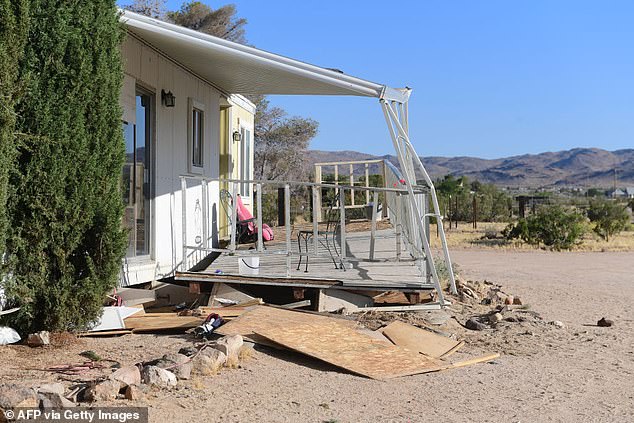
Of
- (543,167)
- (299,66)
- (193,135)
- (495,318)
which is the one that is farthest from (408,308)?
(543,167)

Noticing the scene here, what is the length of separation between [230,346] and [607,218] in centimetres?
2118

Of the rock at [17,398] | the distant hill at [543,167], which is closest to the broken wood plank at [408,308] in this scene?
the rock at [17,398]

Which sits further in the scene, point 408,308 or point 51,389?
point 408,308

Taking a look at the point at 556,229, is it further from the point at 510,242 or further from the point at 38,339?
the point at 38,339

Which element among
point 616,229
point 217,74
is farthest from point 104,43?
point 616,229

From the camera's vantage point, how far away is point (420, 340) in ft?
21.7

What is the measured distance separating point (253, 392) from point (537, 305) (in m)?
6.17

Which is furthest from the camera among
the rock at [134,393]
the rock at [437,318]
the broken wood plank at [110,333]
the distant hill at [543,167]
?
the distant hill at [543,167]

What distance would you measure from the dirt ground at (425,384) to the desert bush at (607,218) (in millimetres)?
16716

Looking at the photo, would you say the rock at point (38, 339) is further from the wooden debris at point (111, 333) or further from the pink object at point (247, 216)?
the pink object at point (247, 216)

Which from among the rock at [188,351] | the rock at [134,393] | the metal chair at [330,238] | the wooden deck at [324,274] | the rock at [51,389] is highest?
the metal chair at [330,238]

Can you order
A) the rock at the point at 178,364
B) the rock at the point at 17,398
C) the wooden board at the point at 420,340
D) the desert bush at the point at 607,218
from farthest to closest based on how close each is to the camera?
1. the desert bush at the point at 607,218
2. the wooden board at the point at 420,340
3. the rock at the point at 178,364
4. the rock at the point at 17,398

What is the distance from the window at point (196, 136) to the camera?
971 centimetres

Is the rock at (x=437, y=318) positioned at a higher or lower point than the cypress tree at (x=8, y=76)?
lower
